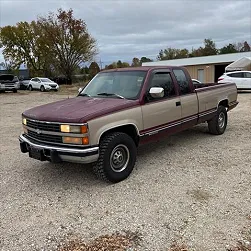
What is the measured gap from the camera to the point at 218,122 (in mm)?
7164

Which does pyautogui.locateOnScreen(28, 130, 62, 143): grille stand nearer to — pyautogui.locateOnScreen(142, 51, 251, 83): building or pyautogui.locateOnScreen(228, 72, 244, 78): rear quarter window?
pyautogui.locateOnScreen(228, 72, 244, 78): rear quarter window

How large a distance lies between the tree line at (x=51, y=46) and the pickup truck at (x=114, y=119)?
35133mm

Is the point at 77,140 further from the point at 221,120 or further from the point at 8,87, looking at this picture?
the point at 8,87

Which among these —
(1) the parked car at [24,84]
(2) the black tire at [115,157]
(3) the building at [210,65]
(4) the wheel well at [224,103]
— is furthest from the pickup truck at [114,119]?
(3) the building at [210,65]

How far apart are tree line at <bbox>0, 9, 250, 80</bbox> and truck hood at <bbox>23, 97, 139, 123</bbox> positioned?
3581cm

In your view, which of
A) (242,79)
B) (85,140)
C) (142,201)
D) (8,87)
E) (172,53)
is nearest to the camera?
(142,201)

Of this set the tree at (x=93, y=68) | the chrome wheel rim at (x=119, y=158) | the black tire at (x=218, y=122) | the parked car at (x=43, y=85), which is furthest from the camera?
the tree at (x=93, y=68)

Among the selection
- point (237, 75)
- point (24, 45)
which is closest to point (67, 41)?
point (24, 45)

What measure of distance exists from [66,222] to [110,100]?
6.94 ft

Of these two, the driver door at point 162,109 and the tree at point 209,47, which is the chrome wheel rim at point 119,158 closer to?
the driver door at point 162,109

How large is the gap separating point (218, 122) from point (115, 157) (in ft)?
12.2

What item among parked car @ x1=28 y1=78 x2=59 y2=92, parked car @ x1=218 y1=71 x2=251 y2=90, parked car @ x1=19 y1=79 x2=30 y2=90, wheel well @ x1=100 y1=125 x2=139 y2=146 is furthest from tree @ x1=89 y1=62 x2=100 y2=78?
wheel well @ x1=100 y1=125 x2=139 y2=146

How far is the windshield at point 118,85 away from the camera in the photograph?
16.4ft

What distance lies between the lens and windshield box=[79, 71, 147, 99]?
5.01 meters
